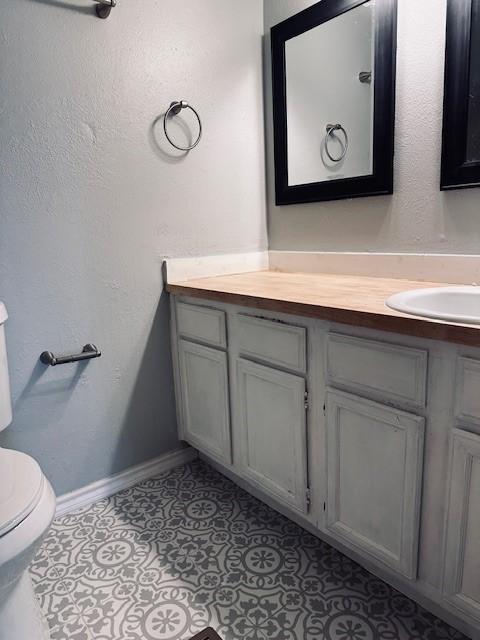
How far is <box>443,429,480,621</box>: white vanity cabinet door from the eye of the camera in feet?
3.14

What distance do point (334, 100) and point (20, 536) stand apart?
172 cm

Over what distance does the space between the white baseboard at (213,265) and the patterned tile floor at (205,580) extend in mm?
884

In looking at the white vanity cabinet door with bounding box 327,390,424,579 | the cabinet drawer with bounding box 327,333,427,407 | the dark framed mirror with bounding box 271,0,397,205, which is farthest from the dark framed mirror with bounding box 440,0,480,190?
the white vanity cabinet door with bounding box 327,390,424,579

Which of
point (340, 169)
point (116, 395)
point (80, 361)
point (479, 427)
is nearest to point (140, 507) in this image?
point (116, 395)

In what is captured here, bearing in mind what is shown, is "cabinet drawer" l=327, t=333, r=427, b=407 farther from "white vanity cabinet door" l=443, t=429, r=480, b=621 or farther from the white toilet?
the white toilet

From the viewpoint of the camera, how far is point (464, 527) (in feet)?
3.24

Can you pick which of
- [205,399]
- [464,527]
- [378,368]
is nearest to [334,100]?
[378,368]

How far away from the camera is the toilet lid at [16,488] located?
960mm

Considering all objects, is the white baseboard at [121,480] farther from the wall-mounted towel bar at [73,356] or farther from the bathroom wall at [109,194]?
the wall-mounted towel bar at [73,356]

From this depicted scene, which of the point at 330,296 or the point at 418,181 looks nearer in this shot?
the point at 330,296

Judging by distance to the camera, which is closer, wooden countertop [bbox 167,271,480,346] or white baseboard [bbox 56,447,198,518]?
wooden countertop [bbox 167,271,480,346]

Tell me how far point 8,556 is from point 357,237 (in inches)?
58.1

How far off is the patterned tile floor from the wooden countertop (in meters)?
0.77

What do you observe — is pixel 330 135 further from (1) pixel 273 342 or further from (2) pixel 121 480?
(2) pixel 121 480
